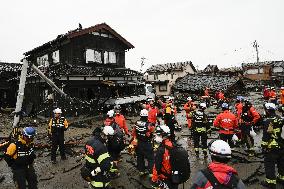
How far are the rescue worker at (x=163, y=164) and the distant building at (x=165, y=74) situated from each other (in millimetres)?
39517

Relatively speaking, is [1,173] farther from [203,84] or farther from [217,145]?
[203,84]

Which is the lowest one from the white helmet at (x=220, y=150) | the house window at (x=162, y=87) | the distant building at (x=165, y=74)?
the white helmet at (x=220, y=150)

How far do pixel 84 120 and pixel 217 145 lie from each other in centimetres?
1722

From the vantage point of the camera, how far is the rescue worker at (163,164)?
5211 mm

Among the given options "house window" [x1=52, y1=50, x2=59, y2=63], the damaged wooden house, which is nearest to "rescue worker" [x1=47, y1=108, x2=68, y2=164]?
"house window" [x1=52, y1=50, x2=59, y2=63]

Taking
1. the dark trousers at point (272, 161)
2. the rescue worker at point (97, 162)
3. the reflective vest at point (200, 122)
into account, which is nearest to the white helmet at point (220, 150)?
the rescue worker at point (97, 162)

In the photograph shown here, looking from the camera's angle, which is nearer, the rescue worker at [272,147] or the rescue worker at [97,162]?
the rescue worker at [97,162]

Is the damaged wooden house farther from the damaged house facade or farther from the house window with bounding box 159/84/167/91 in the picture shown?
the house window with bounding box 159/84/167/91

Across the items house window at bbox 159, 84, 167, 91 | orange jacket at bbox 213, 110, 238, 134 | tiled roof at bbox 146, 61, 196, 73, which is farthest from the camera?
tiled roof at bbox 146, 61, 196, 73

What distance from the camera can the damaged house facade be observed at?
22.1 m

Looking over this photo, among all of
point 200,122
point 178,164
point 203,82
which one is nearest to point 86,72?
point 200,122

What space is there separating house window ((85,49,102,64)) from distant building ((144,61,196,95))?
779 inches

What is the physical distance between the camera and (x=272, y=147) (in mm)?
7137

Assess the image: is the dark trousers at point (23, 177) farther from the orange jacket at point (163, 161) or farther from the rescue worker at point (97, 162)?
the orange jacket at point (163, 161)
